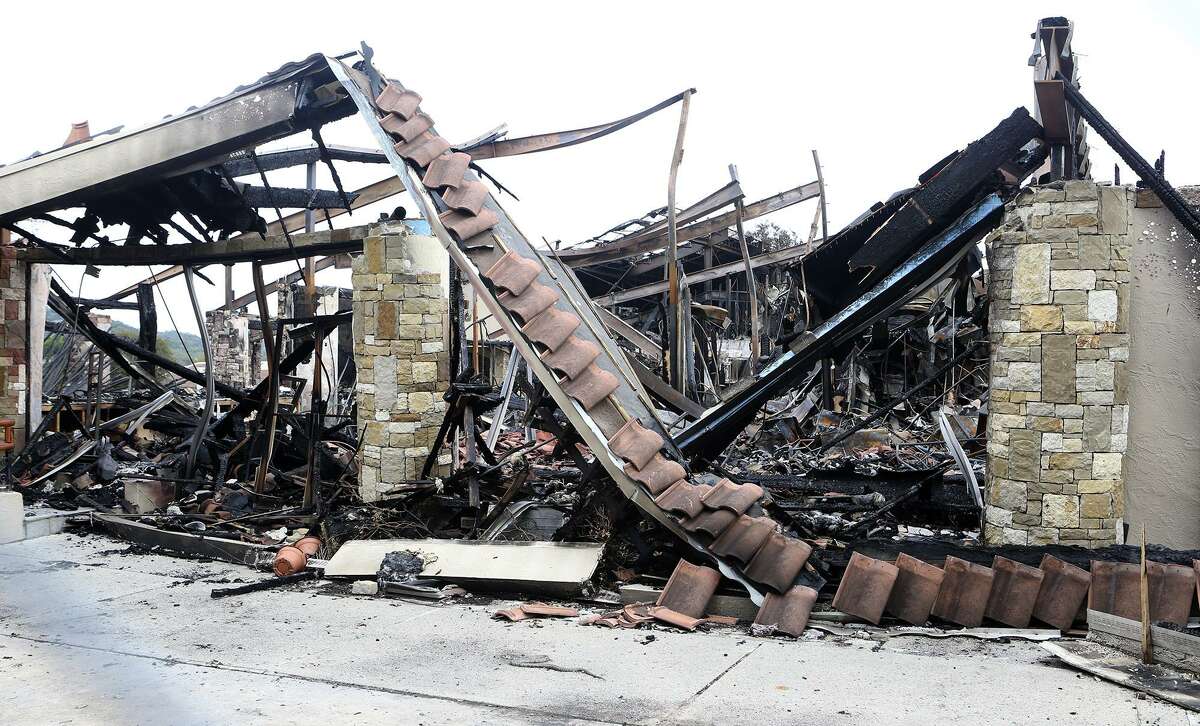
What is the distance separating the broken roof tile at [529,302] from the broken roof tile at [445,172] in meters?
1.28

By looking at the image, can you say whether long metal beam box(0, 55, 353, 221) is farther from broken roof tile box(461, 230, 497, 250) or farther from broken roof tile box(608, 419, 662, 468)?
broken roof tile box(608, 419, 662, 468)

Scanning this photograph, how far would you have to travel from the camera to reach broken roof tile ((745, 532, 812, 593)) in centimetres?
586

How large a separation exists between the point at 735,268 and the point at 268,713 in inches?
620

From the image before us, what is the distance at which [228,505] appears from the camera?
9812 millimetres

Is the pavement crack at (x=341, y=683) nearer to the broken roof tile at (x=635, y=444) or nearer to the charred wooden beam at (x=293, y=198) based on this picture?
the broken roof tile at (x=635, y=444)

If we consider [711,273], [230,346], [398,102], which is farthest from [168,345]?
[398,102]

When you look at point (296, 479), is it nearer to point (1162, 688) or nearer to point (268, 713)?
point (268, 713)

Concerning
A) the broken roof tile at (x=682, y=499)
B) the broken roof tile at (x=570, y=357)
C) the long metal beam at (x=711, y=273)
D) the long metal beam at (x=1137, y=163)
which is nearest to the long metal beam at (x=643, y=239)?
the long metal beam at (x=711, y=273)

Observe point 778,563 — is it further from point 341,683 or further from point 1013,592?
point 341,683

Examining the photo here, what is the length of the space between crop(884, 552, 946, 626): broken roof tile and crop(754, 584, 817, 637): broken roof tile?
21.1 inches

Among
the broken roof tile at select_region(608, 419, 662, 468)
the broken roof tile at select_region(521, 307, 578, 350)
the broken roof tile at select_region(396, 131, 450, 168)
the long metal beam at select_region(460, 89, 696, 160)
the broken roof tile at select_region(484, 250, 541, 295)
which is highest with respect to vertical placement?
the long metal beam at select_region(460, 89, 696, 160)

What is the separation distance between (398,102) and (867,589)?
578 centimetres

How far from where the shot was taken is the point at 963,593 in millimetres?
5750

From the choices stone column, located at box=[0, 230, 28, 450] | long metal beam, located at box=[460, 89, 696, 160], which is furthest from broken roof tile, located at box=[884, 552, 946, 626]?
stone column, located at box=[0, 230, 28, 450]
